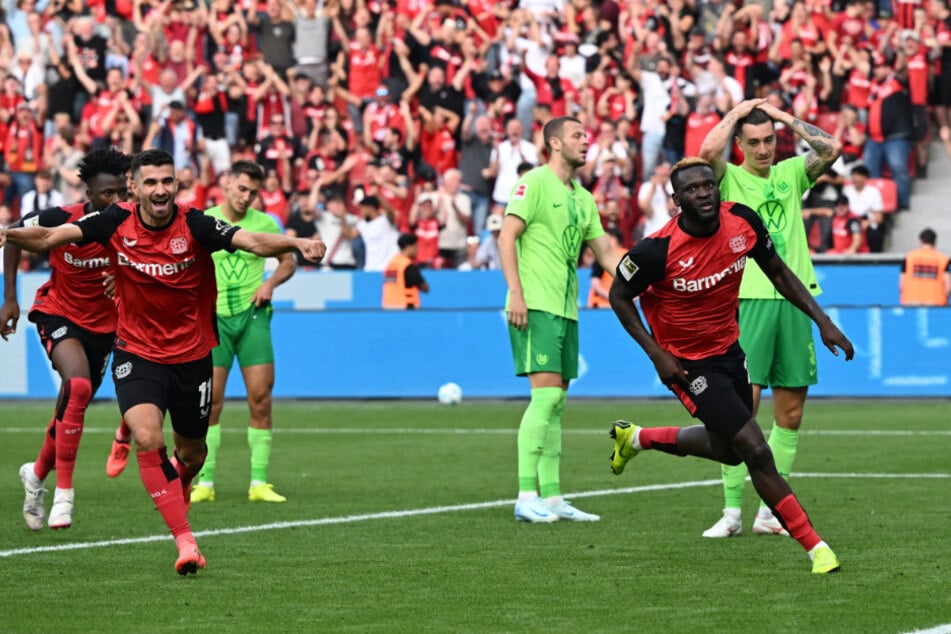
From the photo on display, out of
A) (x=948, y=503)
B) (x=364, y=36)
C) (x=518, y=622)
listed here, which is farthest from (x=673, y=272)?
(x=364, y=36)

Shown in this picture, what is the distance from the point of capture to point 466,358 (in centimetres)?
2284

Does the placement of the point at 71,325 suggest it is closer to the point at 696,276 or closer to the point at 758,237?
the point at 696,276

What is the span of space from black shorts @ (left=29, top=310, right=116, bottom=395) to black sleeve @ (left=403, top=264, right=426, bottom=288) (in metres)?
11.7

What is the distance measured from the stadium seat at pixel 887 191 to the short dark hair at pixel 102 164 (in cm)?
1622

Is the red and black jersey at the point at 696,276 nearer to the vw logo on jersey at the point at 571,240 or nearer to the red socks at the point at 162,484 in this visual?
the vw logo on jersey at the point at 571,240

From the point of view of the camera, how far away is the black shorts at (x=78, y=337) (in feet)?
37.6

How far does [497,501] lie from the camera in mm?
12375

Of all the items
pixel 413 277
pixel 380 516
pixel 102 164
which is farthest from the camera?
pixel 413 277

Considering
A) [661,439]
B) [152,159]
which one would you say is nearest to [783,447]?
[661,439]

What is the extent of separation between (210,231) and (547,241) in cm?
306

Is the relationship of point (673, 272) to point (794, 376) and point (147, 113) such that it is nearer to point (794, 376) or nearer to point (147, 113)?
point (794, 376)

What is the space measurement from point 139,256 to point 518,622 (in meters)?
3.08

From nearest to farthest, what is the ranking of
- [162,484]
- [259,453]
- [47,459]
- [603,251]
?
[162,484], [47,459], [603,251], [259,453]

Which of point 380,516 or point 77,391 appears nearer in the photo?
point 77,391
